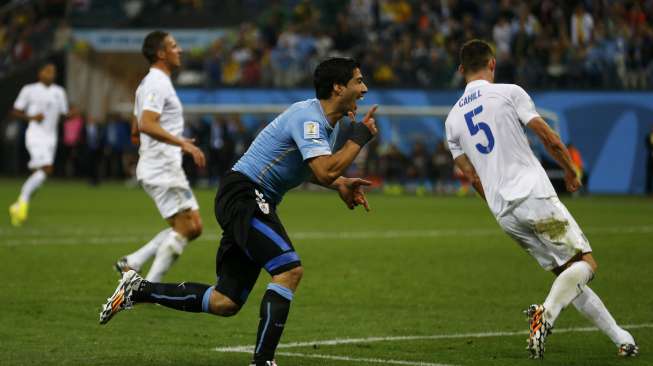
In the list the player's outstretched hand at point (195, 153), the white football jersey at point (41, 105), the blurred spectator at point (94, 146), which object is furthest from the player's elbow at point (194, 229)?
the blurred spectator at point (94, 146)

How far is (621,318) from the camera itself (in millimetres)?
11031

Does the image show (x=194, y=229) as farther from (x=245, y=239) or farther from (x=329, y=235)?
(x=329, y=235)

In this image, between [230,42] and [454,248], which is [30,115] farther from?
[230,42]

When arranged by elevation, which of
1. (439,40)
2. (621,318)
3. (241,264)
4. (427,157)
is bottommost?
(427,157)

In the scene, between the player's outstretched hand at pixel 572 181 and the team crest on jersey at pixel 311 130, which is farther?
the player's outstretched hand at pixel 572 181

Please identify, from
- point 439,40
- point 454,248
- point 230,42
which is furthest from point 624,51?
point 454,248

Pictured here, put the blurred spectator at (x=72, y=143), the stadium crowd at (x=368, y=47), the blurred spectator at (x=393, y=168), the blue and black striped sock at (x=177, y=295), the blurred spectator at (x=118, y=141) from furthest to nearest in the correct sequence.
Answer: the blurred spectator at (x=72, y=143) < the blurred spectator at (x=118, y=141) < the blurred spectator at (x=393, y=168) < the stadium crowd at (x=368, y=47) < the blue and black striped sock at (x=177, y=295)

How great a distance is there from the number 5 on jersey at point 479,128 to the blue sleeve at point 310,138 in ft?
4.72

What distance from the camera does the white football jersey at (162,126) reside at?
12.1 meters

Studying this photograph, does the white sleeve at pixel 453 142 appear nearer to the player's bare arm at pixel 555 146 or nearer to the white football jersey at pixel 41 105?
the player's bare arm at pixel 555 146

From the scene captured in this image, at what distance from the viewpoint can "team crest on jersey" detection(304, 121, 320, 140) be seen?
7.77 metres

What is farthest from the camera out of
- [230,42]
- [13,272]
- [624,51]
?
[230,42]

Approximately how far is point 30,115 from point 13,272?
8109 mm

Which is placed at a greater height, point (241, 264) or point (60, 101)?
point (241, 264)
